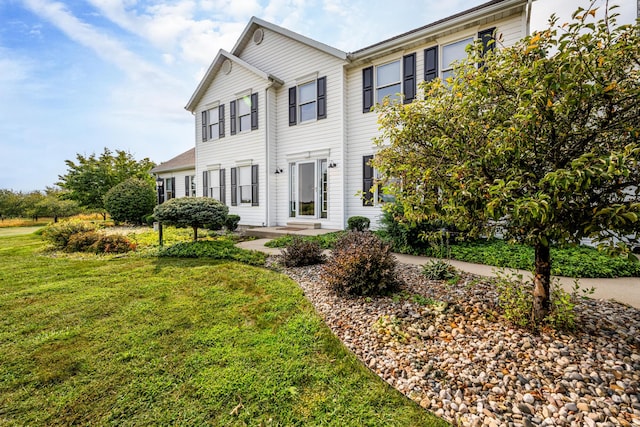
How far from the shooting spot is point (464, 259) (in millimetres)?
5793

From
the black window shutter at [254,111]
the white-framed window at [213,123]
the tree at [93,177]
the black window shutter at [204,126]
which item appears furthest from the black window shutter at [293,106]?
the tree at [93,177]

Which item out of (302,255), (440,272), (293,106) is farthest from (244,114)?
(440,272)

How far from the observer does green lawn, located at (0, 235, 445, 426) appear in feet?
6.42

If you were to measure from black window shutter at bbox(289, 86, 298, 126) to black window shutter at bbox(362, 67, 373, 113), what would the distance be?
2.88m

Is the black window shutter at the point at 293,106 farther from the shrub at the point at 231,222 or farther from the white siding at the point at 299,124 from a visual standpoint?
the shrub at the point at 231,222

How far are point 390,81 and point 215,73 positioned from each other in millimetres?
8736

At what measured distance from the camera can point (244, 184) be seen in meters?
12.6

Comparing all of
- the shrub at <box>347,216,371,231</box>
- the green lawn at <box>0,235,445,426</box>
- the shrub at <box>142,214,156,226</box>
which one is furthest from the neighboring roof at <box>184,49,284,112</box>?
the green lawn at <box>0,235,445,426</box>

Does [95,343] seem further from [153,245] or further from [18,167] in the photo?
[18,167]

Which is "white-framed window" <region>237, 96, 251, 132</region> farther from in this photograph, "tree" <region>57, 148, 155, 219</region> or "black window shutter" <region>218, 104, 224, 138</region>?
"tree" <region>57, 148, 155, 219</region>

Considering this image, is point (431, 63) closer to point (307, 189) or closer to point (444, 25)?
point (444, 25)

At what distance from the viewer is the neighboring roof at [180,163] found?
53.2ft

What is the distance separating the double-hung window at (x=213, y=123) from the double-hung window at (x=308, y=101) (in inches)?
160

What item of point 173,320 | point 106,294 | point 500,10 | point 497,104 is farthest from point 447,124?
point 500,10
